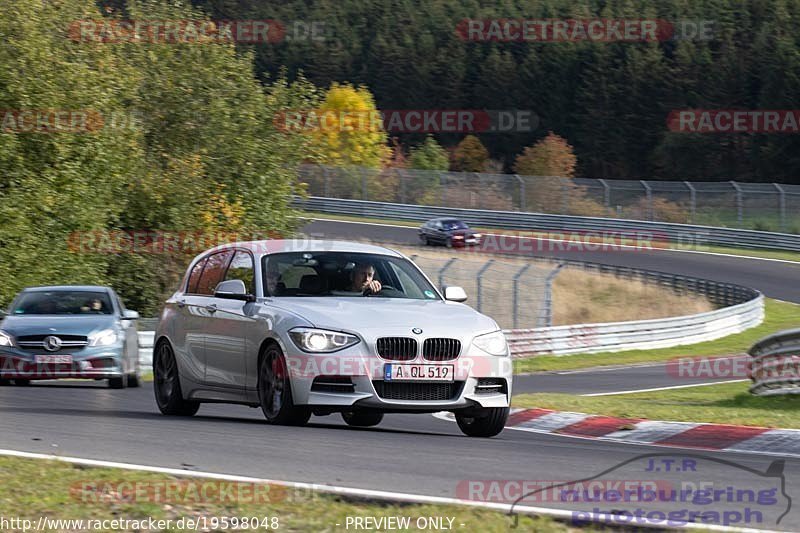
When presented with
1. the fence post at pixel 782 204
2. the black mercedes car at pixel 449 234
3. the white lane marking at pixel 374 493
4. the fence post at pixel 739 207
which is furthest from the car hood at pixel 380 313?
the fence post at pixel 739 207

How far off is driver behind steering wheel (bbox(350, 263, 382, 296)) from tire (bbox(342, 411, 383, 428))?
1196mm

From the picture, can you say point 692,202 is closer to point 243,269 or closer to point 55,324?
point 55,324

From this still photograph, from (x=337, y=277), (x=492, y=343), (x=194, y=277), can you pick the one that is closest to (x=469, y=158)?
(x=194, y=277)

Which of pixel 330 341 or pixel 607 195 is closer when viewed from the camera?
pixel 330 341

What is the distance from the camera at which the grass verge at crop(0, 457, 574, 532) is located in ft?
20.5

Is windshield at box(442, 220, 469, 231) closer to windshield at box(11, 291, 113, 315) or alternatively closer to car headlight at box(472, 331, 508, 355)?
windshield at box(11, 291, 113, 315)

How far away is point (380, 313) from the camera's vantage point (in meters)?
10.4

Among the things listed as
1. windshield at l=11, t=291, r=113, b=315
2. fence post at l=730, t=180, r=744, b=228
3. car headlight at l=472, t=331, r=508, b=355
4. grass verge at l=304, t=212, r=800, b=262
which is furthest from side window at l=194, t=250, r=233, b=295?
fence post at l=730, t=180, r=744, b=228

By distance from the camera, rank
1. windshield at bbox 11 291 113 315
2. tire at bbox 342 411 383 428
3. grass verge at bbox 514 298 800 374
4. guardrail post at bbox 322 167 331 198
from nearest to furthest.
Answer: tire at bbox 342 411 383 428 → windshield at bbox 11 291 113 315 → grass verge at bbox 514 298 800 374 → guardrail post at bbox 322 167 331 198

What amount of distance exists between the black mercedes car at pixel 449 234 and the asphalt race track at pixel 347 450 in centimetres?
4063

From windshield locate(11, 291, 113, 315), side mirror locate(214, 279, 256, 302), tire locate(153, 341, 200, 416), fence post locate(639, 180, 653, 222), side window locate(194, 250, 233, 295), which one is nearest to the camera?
side mirror locate(214, 279, 256, 302)

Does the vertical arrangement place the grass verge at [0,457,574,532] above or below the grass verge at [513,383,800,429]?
above

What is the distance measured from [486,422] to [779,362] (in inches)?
280

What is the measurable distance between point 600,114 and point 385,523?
103 m
